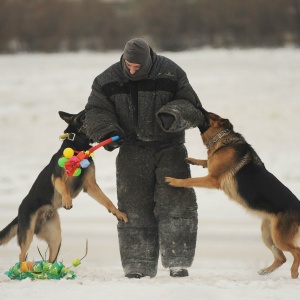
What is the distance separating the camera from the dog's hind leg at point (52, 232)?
5.45 m

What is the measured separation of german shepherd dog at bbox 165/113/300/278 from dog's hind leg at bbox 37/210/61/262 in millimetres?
1120

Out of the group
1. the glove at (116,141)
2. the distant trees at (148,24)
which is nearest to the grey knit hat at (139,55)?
the glove at (116,141)

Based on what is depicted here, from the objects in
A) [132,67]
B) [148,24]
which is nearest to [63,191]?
[132,67]

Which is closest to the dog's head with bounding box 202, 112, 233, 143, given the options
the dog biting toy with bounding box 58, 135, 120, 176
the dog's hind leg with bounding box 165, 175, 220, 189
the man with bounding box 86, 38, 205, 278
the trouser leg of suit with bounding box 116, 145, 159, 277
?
the man with bounding box 86, 38, 205, 278

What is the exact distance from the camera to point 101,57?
20.7 metres

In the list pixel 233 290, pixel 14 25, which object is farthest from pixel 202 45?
pixel 233 290

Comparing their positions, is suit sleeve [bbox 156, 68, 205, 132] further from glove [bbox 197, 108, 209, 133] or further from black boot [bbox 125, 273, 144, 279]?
black boot [bbox 125, 273, 144, 279]

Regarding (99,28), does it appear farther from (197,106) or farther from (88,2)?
(197,106)

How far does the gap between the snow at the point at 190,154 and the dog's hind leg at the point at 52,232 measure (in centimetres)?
28

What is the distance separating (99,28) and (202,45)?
358 centimetres

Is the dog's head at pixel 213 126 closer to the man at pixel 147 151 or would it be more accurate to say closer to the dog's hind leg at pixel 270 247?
the man at pixel 147 151

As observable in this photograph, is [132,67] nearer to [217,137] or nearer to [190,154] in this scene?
[217,137]

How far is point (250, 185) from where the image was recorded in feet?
16.1

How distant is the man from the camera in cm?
479
